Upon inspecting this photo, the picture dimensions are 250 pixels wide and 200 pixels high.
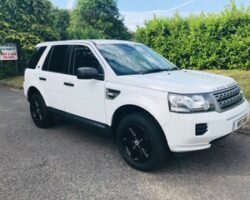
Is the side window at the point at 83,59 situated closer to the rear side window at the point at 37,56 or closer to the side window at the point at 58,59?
the side window at the point at 58,59

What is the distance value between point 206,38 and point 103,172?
10.7m

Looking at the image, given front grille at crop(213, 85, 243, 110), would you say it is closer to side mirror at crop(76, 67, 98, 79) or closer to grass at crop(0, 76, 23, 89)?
side mirror at crop(76, 67, 98, 79)

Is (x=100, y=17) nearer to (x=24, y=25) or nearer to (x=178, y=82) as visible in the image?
(x=24, y=25)

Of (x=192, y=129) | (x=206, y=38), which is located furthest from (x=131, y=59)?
(x=206, y=38)

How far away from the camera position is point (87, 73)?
→ 464 cm

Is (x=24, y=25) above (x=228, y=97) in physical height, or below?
above

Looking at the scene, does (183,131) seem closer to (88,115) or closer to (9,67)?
(88,115)

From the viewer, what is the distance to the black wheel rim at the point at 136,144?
4.21 metres

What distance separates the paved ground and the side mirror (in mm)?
1251

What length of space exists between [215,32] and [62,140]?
991 cm

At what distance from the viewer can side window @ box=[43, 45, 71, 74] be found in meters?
5.59

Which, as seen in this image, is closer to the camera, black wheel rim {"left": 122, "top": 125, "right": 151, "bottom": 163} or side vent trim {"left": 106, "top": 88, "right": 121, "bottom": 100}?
black wheel rim {"left": 122, "top": 125, "right": 151, "bottom": 163}

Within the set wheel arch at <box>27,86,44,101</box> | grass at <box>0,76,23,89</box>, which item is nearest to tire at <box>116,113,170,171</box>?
wheel arch at <box>27,86,44,101</box>

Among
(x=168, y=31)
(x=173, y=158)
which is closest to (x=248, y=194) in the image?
(x=173, y=158)
